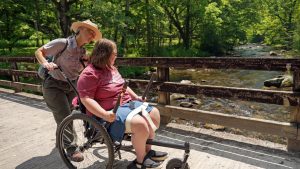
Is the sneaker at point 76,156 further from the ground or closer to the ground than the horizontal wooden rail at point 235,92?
closer to the ground

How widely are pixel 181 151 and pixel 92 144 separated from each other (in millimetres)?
1287

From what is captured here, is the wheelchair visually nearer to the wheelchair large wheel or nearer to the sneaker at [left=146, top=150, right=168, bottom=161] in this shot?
the wheelchair large wheel

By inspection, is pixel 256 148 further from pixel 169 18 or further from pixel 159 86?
pixel 169 18

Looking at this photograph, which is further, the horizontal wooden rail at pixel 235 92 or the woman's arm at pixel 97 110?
the horizontal wooden rail at pixel 235 92

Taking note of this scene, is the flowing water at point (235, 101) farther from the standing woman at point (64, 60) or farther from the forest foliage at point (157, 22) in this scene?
the forest foliage at point (157, 22)

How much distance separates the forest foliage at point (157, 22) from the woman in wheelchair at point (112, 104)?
14.3 metres

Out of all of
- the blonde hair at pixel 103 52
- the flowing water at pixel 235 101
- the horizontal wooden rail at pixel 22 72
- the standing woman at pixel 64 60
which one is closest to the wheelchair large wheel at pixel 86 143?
Result: the standing woman at pixel 64 60

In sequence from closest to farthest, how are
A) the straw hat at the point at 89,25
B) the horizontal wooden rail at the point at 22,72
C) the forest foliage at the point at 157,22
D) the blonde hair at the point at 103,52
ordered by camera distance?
the blonde hair at the point at 103,52 < the straw hat at the point at 89,25 < the horizontal wooden rail at the point at 22,72 < the forest foliage at the point at 157,22

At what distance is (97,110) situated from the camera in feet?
9.37

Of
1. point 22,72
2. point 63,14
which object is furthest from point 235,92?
point 63,14

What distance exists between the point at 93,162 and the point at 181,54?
81.1 feet

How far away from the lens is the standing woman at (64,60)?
358 centimetres

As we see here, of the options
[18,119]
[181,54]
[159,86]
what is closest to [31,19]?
[181,54]

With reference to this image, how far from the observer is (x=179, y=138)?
446 centimetres
